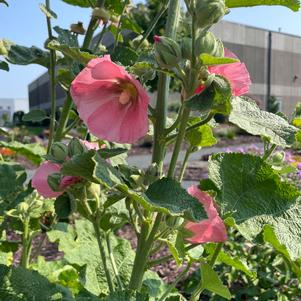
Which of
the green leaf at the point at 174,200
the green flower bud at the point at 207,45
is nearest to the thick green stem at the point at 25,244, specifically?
the green leaf at the point at 174,200

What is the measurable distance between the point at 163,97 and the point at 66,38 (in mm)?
350

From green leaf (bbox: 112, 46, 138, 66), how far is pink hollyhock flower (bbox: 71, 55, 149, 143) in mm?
204

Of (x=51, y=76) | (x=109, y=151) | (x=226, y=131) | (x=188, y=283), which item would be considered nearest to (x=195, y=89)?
A: (x=109, y=151)

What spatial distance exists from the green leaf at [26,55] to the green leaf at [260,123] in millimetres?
704

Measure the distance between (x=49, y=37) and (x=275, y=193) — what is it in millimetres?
767

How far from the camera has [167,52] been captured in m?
0.70

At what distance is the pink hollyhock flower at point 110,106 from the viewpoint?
2.52 feet

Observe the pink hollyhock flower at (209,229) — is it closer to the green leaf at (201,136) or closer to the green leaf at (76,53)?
the green leaf at (201,136)

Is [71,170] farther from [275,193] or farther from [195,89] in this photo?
[275,193]

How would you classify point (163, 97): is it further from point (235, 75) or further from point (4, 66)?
point (4, 66)

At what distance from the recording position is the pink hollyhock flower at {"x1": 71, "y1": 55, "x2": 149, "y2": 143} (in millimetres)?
770

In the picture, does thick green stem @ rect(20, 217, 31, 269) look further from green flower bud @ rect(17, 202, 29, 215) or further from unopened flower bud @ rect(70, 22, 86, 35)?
unopened flower bud @ rect(70, 22, 86, 35)

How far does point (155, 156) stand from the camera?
88 centimetres

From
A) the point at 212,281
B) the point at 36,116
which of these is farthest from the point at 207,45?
the point at 36,116
